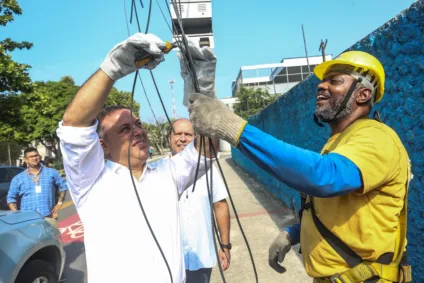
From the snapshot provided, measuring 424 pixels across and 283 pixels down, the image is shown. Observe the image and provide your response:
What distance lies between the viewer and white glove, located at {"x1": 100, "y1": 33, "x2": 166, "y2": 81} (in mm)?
1386

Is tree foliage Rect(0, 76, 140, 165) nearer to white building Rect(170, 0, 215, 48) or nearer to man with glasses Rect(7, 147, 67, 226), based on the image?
man with glasses Rect(7, 147, 67, 226)

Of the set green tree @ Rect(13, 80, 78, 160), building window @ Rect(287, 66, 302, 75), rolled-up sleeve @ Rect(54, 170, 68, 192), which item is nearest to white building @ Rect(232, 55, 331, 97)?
building window @ Rect(287, 66, 302, 75)

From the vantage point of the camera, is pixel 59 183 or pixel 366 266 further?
pixel 59 183

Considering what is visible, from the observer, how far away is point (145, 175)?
1860mm

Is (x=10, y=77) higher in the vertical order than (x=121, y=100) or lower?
higher

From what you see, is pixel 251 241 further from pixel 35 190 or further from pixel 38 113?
pixel 38 113

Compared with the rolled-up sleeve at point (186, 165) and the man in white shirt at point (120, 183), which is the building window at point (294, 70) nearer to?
the rolled-up sleeve at point (186, 165)

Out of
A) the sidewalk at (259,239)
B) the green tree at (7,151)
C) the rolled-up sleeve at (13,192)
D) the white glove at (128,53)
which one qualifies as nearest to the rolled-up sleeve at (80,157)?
the white glove at (128,53)

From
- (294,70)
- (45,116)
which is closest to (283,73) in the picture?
(294,70)

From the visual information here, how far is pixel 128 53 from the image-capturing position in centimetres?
141

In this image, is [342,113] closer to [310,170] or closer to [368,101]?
[368,101]

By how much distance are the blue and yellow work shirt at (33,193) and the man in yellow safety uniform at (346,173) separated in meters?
4.39

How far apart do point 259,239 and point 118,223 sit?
411 centimetres

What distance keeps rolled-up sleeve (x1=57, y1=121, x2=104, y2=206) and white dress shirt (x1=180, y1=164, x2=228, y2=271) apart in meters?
1.20
